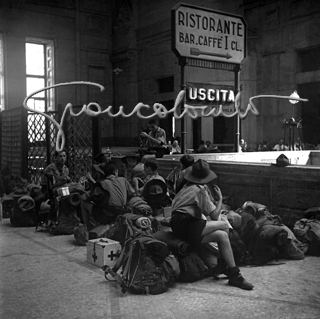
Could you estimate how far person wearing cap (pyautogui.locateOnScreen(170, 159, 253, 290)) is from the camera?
5230 mm

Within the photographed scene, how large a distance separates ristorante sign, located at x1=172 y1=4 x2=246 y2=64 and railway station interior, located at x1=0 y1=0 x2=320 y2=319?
0.14 feet

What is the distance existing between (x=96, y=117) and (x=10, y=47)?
17.8 meters

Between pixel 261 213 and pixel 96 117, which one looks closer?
pixel 261 213

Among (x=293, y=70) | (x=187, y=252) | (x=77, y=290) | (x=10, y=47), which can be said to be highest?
(x=10, y=47)

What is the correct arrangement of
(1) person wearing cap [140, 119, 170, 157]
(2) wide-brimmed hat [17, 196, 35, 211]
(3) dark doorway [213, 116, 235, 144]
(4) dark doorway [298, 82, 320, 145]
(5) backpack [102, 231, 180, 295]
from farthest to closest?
(3) dark doorway [213, 116, 235, 144] < (4) dark doorway [298, 82, 320, 145] < (1) person wearing cap [140, 119, 170, 157] < (2) wide-brimmed hat [17, 196, 35, 211] < (5) backpack [102, 231, 180, 295]

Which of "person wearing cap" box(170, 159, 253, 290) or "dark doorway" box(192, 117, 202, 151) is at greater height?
"dark doorway" box(192, 117, 202, 151)

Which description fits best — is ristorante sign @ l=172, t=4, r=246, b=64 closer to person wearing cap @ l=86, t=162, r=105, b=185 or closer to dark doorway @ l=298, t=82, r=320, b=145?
person wearing cap @ l=86, t=162, r=105, b=185

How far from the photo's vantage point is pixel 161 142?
37.0ft

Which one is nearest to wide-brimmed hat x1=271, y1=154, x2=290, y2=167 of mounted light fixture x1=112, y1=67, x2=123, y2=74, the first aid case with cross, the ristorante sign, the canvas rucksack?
the canvas rucksack

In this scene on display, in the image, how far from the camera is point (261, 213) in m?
6.75

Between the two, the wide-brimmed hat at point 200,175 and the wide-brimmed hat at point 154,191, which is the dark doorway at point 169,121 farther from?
the wide-brimmed hat at point 200,175

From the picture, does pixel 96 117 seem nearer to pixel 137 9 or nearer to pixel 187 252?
pixel 187 252

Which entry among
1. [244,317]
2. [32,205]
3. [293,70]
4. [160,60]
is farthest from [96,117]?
[160,60]

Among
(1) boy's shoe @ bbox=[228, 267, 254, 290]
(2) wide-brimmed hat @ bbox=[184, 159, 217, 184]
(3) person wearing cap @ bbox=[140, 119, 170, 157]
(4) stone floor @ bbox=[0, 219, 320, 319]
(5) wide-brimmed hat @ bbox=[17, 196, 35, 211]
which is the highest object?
(3) person wearing cap @ bbox=[140, 119, 170, 157]
